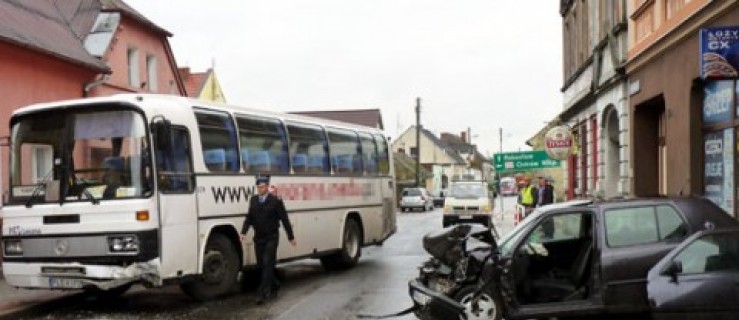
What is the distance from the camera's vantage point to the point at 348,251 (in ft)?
52.1

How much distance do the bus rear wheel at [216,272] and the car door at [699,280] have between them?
6.28 meters

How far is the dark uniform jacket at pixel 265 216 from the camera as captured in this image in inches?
457

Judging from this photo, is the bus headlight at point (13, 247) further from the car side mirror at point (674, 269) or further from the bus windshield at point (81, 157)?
the car side mirror at point (674, 269)

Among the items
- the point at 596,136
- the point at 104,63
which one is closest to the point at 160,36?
the point at 104,63

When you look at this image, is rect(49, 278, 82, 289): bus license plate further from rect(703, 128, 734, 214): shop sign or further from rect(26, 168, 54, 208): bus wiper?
rect(703, 128, 734, 214): shop sign

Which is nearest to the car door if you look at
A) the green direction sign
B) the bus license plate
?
the bus license plate

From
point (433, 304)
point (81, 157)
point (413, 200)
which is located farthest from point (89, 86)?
point (413, 200)

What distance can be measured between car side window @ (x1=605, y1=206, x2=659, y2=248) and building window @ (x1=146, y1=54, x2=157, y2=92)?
690 inches

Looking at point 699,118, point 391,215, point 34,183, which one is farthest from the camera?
point 391,215

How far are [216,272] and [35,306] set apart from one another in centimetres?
243

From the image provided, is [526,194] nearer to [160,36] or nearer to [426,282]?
[160,36]

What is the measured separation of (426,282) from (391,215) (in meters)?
9.23

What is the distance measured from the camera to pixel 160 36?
23.8 meters

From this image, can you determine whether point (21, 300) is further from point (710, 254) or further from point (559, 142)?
point (559, 142)
